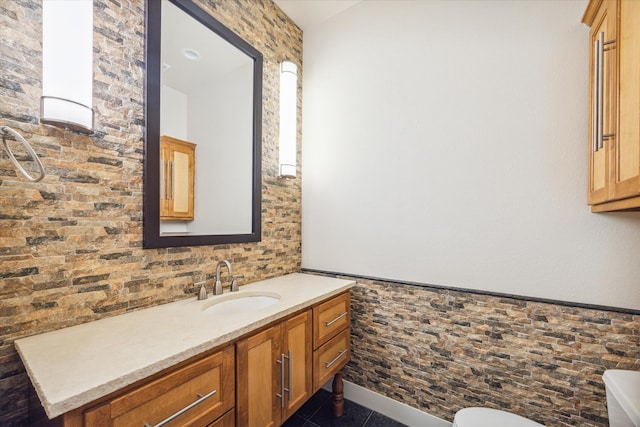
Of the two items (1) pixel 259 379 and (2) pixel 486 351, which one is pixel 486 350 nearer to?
(2) pixel 486 351

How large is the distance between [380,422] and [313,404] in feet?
1.50

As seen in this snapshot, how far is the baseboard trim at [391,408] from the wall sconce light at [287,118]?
158 centimetres

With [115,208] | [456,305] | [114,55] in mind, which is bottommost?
[456,305]

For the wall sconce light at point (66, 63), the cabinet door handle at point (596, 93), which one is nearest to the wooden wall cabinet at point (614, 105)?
the cabinet door handle at point (596, 93)

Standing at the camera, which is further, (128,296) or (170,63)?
(170,63)

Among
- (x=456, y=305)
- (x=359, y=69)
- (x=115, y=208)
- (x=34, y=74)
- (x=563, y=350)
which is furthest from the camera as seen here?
(x=359, y=69)

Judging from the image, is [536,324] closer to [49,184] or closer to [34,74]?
[49,184]

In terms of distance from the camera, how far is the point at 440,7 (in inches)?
65.0

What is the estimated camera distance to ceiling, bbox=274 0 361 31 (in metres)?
1.98

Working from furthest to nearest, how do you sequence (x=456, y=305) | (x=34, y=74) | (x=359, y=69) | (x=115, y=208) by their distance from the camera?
(x=359, y=69) → (x=456, y=305) → (x=115, y=208) → (x=34, y=74)

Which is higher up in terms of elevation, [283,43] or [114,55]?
[283,43]

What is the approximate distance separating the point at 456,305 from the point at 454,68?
4.52ft

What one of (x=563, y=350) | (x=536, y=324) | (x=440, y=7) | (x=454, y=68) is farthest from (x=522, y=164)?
(x=440, y=7)

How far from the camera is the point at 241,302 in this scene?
1.56 m
